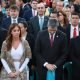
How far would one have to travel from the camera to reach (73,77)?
320 inches

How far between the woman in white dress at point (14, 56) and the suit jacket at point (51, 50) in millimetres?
277

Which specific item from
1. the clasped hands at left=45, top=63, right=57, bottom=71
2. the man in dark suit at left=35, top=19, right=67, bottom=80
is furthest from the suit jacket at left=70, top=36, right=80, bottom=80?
the clasped hands at left=45, top=63, right=57, bottom=71

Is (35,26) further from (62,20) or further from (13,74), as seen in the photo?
(13,74)

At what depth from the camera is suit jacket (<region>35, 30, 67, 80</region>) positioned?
758 centimetres

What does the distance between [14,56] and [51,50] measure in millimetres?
797

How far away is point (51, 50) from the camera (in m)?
7.57

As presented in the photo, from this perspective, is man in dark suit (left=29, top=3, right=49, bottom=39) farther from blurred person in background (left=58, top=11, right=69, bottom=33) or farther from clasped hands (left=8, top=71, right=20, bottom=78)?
clasped hands (left=8, top=71, right=20, bottom=78)

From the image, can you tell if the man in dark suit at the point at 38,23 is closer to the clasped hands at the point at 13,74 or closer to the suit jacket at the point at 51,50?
the suit jacket at the point at 51,50

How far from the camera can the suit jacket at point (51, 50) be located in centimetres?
758

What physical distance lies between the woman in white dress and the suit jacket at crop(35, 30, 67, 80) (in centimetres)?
28

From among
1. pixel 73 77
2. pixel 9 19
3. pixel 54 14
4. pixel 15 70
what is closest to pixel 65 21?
pixel 54 14

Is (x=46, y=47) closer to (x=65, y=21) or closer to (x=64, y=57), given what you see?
(x=64, y=57)

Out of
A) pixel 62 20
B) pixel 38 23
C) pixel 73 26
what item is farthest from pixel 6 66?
pixel 62 20

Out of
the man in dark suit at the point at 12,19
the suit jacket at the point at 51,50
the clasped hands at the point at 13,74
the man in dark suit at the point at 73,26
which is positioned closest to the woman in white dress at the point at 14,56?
the clasped hands at the point at 13,74
